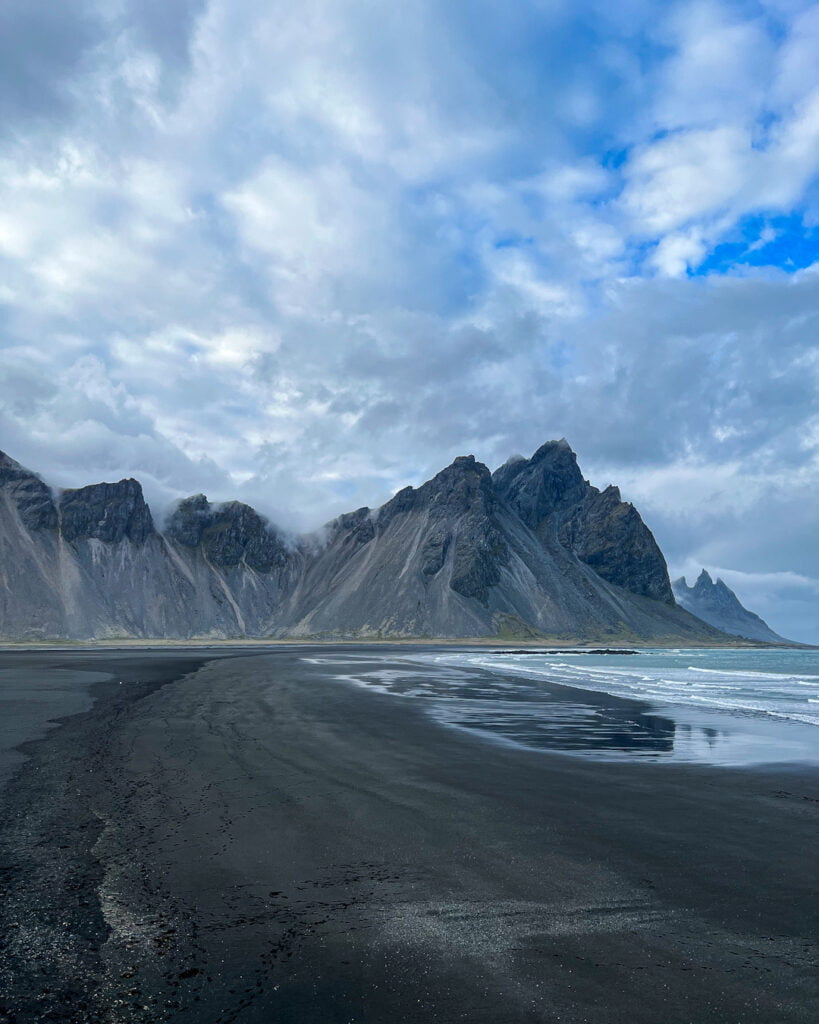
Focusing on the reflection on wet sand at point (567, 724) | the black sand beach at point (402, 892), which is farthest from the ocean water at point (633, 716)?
the black sand beach at point (402, 892)

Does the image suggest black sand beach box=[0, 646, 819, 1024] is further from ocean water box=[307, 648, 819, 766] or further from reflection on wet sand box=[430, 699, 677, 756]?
reflection on wet sand box=[430, 699, 677, 756]

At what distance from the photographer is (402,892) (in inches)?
335

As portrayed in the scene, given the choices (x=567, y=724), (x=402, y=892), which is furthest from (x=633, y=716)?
(x=402, y=892)

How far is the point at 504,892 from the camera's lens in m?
8.58

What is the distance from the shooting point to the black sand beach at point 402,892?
19.7ft

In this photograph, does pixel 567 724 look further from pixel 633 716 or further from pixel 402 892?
pixel 402 892

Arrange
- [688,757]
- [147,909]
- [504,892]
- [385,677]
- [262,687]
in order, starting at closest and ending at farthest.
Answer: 1. [147,909]
2. [504,892]
3. [688,757]
4. [262,687]
5. [385,677]

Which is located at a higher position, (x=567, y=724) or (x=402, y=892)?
(x=402, y=892)

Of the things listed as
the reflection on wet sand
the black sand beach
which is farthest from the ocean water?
the black sand beach

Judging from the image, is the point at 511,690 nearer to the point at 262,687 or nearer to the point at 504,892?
the point at 262,687

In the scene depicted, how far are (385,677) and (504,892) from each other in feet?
155

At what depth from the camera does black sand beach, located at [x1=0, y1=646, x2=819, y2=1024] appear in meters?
6.01

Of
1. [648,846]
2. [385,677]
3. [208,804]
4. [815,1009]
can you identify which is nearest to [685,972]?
[815,1009]

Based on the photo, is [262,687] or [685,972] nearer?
[685,972]
